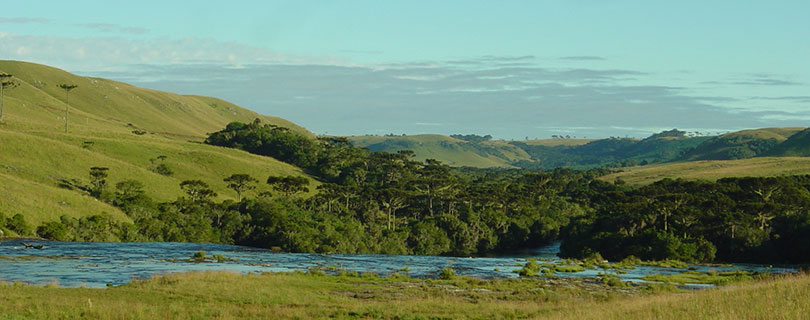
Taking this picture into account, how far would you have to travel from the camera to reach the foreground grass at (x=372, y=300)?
29.7 metres

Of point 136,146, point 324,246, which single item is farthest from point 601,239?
point 136,146

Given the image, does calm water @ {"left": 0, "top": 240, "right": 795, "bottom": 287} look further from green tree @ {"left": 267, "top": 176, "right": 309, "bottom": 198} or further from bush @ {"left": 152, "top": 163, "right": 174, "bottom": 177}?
bush @ {"left": 152, "top": 163, "right": 174, "bottom": 177}

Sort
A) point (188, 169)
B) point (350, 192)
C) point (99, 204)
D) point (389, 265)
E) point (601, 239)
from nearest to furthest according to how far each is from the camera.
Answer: point (389, 265), point (99, 204), point (601, 239), point (350, 192), point (188, 169)

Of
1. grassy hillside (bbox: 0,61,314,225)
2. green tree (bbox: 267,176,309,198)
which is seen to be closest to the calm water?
grassy hillside (bbox: 0,61,314,225)

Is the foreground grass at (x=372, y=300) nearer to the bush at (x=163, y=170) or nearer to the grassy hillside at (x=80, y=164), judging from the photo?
the grassy hillside at (x=80, y=164)

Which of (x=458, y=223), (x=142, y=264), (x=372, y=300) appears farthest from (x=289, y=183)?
(x=372, y=300)

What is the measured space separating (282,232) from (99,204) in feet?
87.1

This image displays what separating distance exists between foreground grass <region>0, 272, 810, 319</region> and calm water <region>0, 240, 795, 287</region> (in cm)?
754

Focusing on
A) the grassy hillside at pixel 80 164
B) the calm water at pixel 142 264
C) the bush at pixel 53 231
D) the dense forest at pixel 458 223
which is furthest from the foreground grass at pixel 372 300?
the grassy hillside at pixel 80 164

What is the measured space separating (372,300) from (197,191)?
308 feet

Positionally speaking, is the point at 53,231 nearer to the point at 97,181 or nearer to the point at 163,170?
the point at 97,181

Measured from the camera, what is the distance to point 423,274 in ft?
211

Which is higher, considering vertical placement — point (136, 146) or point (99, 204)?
point (136, 146)

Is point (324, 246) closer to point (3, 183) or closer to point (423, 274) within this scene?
point (423, 274)
